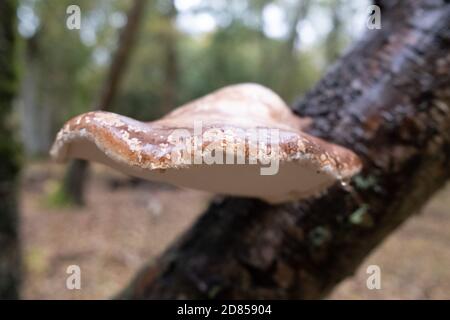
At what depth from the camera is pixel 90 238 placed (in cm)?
690

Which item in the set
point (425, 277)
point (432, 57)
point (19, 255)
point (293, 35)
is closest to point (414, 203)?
point (432, 57)

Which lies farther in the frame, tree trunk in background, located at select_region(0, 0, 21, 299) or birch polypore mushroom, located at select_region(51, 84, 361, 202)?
tree trunk in background, located at select_region(0, 0, 21, 299)

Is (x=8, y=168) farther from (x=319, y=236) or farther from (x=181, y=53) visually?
(x=181, y=53)

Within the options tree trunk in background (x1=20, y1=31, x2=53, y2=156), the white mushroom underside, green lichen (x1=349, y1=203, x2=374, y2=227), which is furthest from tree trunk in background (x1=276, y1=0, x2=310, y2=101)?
the white mushroom underside

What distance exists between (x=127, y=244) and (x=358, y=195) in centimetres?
596

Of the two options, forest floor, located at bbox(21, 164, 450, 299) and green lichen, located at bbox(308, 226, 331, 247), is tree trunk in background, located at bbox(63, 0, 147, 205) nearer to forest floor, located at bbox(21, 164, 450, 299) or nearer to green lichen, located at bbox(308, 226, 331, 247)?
forest floor, located at bbox(21, 164, 450, 299)

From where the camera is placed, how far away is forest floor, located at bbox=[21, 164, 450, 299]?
5090 mm

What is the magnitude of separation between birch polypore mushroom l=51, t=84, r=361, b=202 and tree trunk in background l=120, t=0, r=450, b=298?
24 centimetres

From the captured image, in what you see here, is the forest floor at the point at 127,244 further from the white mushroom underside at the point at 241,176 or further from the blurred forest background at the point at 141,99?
the white mushroom underside at the point at 241,176

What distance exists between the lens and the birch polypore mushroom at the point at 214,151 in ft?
2.88

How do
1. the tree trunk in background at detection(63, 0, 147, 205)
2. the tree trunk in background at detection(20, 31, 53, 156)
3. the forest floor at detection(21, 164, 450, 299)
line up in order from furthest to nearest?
the tree trunk in background at detection(20, 31, 53, 156) < the tree trunk in background at detection(63, 0, 147, 205) < the forest floor at detection(21, 164, 450, 299)

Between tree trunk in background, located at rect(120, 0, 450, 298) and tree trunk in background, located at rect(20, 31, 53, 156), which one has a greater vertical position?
tree trunk in background, located at rect(120, 0, 450, 298)

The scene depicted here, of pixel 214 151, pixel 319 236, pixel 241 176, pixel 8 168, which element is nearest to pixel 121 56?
pixel 8 168

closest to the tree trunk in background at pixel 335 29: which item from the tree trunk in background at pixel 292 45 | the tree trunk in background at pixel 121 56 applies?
the tree trunk in background at pixel 292 45
